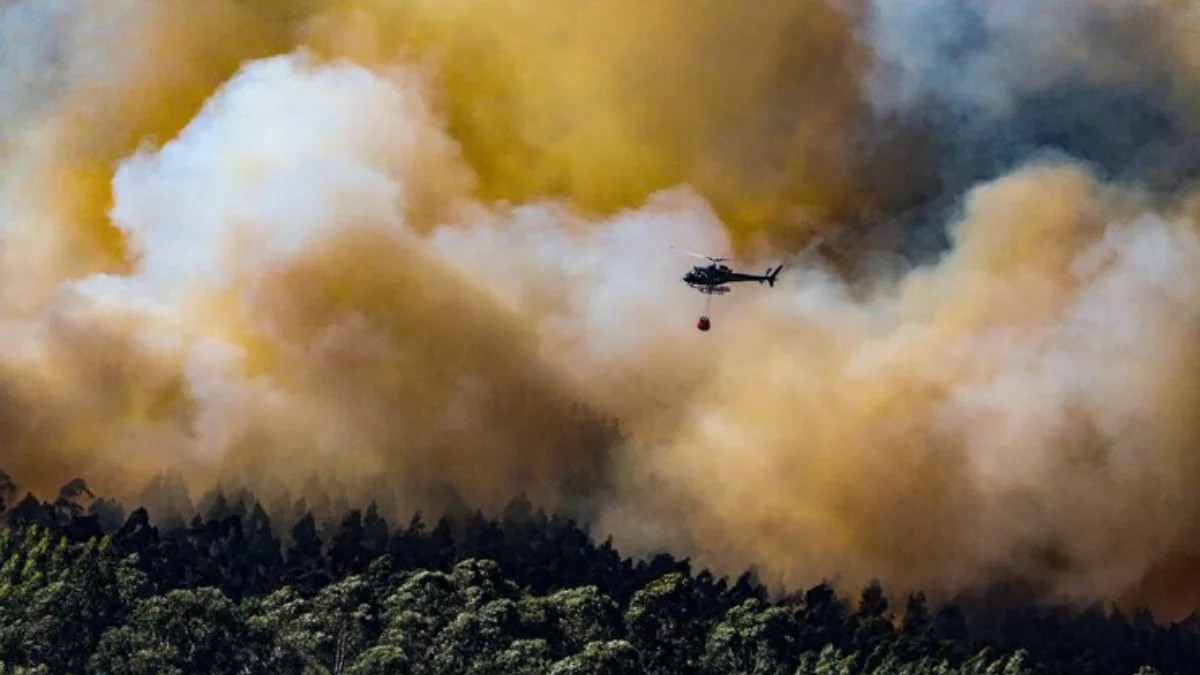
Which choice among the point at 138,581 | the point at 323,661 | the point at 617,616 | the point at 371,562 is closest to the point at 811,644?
the point at 617,616

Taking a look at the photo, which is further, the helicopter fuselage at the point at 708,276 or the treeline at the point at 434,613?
the helicopter fuselage at the point at 708,276

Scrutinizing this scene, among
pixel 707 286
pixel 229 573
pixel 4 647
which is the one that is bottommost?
pixel 4 647

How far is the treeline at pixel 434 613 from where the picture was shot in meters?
67.1

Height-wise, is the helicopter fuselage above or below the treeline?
above

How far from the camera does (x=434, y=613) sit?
71.2 meters

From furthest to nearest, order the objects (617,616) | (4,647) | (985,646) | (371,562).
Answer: (985,646) → (371,562) → (617,616) → (4,647)

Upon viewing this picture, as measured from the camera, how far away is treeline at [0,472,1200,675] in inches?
2643

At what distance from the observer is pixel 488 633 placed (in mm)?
69188

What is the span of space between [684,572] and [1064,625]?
2560cm

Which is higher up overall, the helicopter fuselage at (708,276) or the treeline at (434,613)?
the helicopter fuselage at (708,276)

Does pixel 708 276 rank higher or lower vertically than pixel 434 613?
higher

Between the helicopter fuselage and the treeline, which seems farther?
the helicopter fuselage

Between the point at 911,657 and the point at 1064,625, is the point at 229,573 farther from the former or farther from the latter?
the point at 1064,625

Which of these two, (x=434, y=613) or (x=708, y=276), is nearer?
(x=434, y=613)
